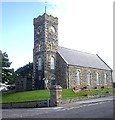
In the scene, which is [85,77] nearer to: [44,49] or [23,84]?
[44,49]

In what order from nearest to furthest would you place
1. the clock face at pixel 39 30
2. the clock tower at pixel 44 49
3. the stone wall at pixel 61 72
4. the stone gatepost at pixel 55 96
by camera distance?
the stone gatepost at pixel 55 96
the stone wall at pixel 61 72
the clock tower at pixel 44 49
the clock face at pixel 39 30

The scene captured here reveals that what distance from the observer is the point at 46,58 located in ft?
165

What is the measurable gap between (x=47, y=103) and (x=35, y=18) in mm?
26903

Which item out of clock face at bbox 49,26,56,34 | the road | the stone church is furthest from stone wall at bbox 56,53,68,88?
the road

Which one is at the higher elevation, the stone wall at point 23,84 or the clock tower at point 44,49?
the clock tower at point 44,49

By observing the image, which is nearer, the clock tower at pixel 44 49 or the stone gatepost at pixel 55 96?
the stone gatepost at pixel 55 96

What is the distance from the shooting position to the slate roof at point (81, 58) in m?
53.0

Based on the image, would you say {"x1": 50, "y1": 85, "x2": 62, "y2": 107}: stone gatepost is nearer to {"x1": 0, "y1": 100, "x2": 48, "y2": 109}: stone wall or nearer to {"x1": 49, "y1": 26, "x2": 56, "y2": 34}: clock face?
{"x1": 0, "y1": 100, "x2": 48, "y2": 109}: stone wall

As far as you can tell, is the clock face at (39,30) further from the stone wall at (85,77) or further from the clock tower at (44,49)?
the stone wall at (85,77)

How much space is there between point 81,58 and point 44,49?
11964mm

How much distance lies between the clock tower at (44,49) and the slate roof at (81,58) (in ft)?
8.87

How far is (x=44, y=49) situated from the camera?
165 feet

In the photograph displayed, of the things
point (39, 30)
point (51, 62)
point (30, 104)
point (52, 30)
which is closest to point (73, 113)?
point (30, 104)

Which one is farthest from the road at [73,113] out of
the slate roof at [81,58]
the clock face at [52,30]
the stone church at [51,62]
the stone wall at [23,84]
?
the clock face at [52,30]
